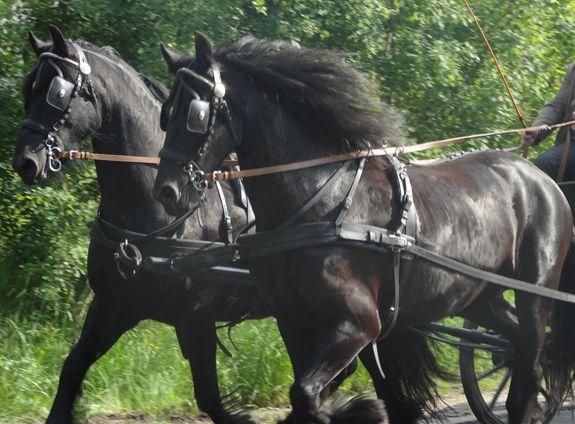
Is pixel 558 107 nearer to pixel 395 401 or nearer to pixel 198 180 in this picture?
pixel 395 401

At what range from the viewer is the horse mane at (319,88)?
5.17 m

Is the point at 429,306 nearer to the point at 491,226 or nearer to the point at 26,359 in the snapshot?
the point at 491,226

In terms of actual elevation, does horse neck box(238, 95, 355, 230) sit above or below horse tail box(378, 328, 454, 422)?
above

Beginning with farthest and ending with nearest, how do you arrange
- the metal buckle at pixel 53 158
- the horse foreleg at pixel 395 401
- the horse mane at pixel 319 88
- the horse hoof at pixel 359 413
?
the horse foreleg at pixel 395 401 → the metal buckle at pixel 53 158 → the horse hoof at pixel 359 413 → the horse mane at pixel 319 88

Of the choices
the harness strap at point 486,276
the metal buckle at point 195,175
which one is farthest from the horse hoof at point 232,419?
the metal buckle at point 195,175

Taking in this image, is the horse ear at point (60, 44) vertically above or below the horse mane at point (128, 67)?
above

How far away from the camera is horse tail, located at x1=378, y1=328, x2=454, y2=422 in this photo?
A: 628cm

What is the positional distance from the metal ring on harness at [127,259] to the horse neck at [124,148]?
174 mm

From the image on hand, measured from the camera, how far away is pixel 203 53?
16.5 ft

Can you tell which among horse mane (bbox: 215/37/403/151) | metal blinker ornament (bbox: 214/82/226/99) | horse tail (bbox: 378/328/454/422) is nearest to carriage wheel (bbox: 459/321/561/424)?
horse tail (bbox: 378/328/454/422)

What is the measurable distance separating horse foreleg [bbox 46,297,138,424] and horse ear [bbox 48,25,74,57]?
4.32ft

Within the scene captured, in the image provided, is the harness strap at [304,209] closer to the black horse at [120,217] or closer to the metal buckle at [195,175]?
the metal buckle at [195,175]

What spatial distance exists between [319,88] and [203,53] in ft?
1.89

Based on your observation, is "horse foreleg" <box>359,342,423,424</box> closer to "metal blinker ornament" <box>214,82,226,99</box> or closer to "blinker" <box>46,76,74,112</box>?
"metal blinker ornament" <box>214,82,226,99</box>
